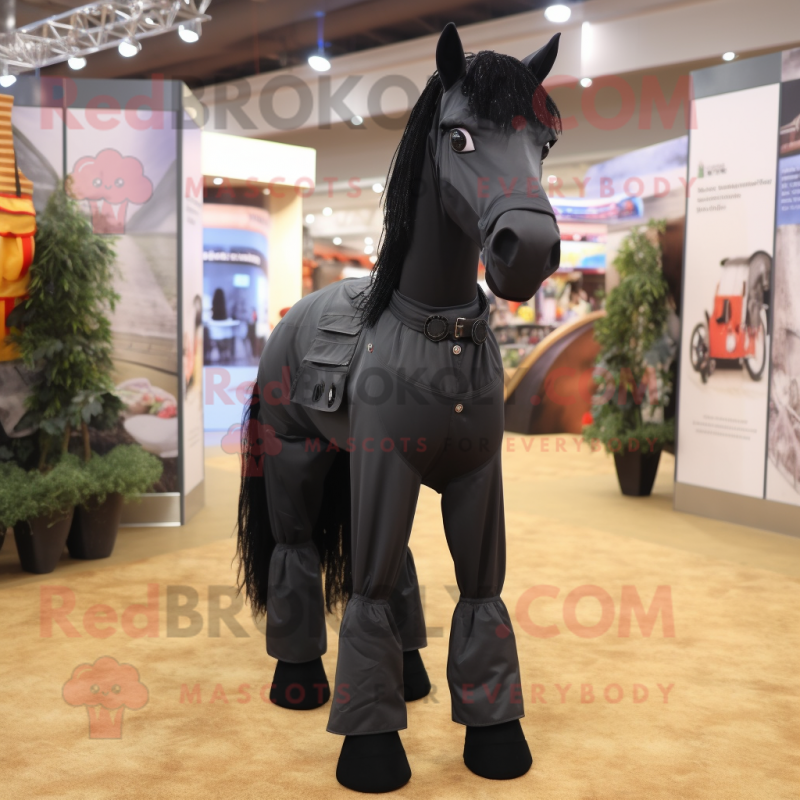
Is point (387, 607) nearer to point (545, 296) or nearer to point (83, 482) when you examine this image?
point (83, 482)

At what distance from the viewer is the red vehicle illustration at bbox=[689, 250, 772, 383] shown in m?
4.58

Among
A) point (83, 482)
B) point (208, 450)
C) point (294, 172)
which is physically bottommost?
point (208, 450)

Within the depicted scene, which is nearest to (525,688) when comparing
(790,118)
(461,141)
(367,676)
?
(367,676)

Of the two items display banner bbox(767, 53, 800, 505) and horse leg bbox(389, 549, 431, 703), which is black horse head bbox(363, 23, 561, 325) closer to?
horse leg bbox(389, 549, 431, 703)

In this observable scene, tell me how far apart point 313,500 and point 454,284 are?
2.83 feet

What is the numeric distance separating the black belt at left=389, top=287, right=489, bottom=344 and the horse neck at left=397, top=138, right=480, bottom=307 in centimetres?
3

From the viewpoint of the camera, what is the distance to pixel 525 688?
2467mm

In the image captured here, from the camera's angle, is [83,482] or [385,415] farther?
[83,482]

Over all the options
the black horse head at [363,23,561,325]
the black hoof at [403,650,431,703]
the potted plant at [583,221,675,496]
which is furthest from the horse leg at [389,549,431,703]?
the potted plant at [583,221,675,496]

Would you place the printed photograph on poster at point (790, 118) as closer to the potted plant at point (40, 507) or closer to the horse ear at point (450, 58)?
the horse ear at point (450, 58)

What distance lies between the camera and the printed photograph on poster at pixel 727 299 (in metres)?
4.57

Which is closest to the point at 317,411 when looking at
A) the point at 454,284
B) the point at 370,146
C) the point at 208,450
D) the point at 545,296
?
the point at 454,284

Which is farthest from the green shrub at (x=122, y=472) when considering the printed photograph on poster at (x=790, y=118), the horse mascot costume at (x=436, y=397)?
the printed photograph on poster at (x=790, y=118)

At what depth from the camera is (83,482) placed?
12.0ft
